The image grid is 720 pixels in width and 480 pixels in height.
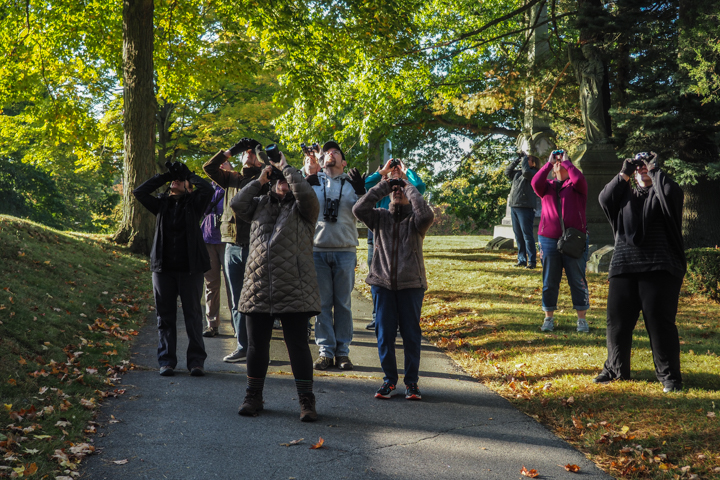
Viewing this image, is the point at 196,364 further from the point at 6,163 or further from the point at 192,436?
the point at 6,163

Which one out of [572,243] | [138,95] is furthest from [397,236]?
[138,95]

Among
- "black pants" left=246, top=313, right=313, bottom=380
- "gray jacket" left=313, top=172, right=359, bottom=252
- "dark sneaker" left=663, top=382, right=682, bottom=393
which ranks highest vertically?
"gray jacket" left=313, top=172, right=359, bottom=252

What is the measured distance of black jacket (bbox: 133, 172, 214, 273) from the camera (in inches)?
234

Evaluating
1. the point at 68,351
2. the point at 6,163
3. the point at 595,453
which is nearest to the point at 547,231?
the point at 595,453

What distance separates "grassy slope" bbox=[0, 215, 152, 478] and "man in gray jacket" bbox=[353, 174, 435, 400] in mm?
2287

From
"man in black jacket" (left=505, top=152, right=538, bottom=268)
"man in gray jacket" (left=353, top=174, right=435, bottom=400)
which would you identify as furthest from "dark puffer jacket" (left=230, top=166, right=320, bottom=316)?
"man in black jacket" (left=505, top=152, right=538, bottom=268)

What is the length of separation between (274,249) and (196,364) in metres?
1.89

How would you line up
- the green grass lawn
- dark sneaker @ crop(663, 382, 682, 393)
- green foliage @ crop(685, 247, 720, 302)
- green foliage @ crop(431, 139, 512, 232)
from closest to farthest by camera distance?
the green grass lawn
dark sneaker @ crop(663, 382, 682, 393)
green foliage @ crop(685, 247, 720, 302)
green foliage @ crop(431, 139, 512, 232)

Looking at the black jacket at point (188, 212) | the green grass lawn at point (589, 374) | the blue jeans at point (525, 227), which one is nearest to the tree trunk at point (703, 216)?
the green grass lawn at point (589, 374)

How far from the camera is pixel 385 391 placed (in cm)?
520

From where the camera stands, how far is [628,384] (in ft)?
17.0

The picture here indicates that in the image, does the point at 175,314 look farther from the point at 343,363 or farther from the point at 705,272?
the point at 705,272

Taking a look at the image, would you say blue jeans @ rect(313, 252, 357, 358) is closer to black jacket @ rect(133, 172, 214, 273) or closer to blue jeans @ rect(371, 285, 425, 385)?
blue jeans @ rect(371, 285, 425, 385)

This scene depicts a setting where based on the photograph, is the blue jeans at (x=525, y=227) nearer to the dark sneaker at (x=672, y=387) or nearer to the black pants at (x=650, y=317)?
the black pants at (x=650, y=317)
